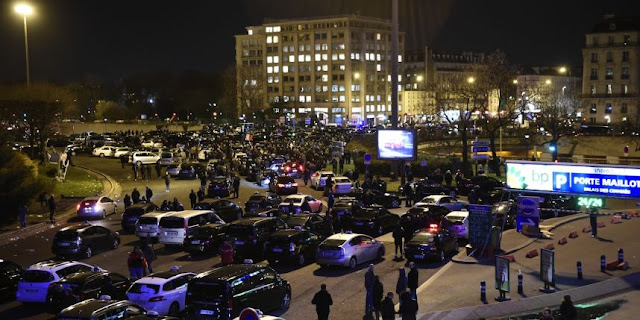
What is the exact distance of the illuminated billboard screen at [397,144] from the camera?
45.4 m

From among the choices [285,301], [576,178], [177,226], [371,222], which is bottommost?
[285,301]

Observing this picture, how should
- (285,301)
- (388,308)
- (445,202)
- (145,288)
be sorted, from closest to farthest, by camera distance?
(388,308) → (145,288) → (285,301) → (445,202)

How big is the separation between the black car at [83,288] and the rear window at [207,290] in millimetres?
2879

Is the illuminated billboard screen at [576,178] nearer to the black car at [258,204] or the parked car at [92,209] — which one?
the black car at [258,204]

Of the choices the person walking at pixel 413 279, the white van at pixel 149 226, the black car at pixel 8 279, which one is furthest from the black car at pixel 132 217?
the person walking at pixel 413 279

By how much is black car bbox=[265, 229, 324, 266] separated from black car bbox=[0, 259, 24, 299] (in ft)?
26.5

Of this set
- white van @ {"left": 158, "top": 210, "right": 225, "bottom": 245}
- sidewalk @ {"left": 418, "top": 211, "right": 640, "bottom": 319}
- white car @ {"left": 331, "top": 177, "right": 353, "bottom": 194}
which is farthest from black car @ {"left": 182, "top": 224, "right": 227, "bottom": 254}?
white car @ {"left": 331, "top": 177, "right": 353, "bottom": 194}

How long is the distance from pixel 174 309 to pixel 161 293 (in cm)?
62

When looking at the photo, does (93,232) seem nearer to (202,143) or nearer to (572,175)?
(572,175)

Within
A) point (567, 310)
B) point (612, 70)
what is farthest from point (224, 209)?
point (612, 70)

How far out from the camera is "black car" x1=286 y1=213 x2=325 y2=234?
88.6 feet

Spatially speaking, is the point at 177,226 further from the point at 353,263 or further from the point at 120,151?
the point at 120,151

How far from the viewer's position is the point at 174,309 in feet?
54.9

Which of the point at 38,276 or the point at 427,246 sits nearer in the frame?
the point at 38,276
